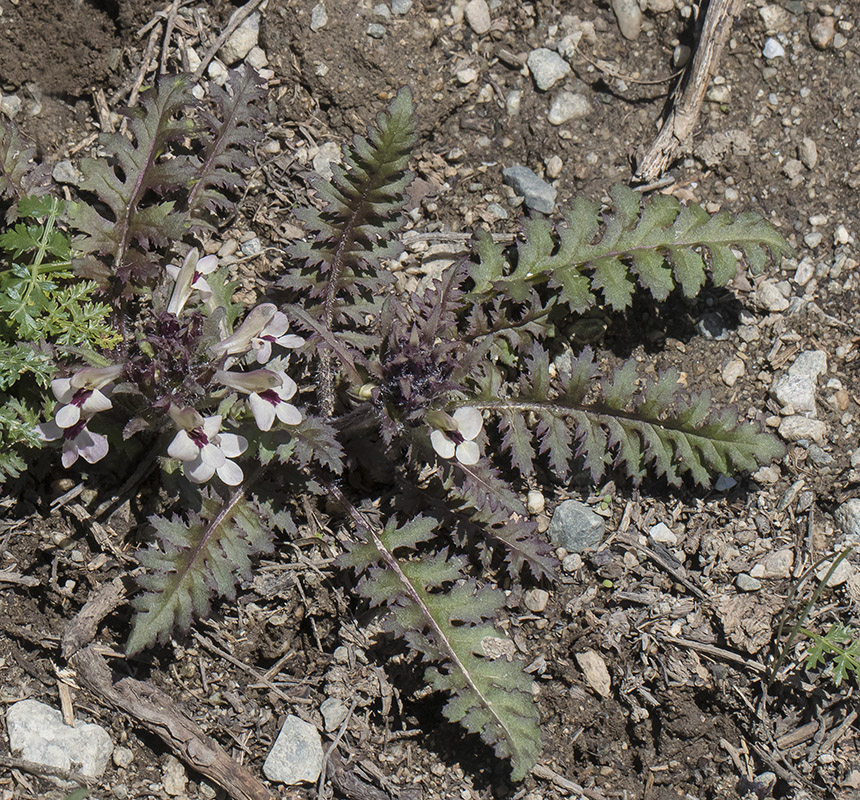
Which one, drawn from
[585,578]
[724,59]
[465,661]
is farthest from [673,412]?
[724,59]

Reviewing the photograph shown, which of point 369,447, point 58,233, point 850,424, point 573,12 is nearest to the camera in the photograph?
point 58,233

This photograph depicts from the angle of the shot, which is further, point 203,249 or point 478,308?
point 203,249

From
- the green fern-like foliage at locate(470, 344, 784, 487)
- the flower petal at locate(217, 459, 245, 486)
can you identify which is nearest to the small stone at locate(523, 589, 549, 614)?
the green fern-like foliage at locate(470, 344, 784, 487)

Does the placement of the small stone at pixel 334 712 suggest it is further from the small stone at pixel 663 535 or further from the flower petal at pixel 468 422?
the small stone at pixel 663 535

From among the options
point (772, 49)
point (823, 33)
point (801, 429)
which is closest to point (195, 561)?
point (801, 429)

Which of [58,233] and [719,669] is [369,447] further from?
[719,669]

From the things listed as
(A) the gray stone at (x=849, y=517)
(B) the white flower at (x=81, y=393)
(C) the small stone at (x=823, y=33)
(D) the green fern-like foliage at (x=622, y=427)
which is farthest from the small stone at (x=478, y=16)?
(A) the gray stone at (x=849, y=517)

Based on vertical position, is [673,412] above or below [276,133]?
below
